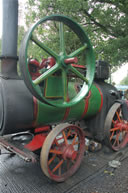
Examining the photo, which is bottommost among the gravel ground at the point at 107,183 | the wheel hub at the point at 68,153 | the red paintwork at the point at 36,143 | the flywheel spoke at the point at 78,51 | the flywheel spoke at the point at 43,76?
the gravel ground at the point at 107,183

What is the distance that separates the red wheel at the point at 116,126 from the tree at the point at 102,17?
10.7 feet

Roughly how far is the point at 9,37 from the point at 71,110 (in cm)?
141

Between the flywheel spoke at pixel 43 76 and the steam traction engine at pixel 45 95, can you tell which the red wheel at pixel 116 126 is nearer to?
the steam traction engine at pixel 45 95

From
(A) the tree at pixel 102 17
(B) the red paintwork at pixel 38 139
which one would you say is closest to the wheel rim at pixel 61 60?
(B) the red paintwork at pixel 38 139

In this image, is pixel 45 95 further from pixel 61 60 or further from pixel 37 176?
pixel 37 176

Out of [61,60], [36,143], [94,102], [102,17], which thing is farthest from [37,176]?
[102,17]

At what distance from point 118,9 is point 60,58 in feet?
22.0

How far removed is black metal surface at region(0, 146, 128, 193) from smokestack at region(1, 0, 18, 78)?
4.94ft

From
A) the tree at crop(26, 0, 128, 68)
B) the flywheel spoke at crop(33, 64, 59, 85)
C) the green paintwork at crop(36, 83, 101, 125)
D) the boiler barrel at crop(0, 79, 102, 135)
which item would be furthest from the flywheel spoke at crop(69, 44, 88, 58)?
the tree at crop(26, 0, 128, 68)

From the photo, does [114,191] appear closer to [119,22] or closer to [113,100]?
[113,100]

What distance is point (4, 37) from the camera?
7.49 ft

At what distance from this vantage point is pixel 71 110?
2602mm

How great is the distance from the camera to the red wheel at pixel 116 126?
9.94 ft

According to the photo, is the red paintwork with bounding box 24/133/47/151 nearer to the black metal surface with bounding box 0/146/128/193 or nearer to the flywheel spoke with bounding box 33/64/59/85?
the black metal surface with bounding box 0/146/128/193
